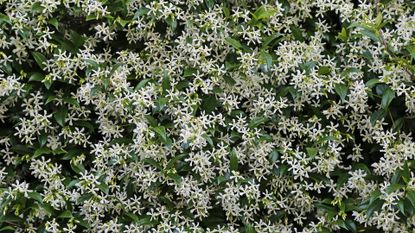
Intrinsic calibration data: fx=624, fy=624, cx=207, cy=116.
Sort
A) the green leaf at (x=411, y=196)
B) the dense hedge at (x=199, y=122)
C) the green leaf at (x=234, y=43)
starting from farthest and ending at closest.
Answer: the green leaf at (x=234, y=43) < the dense hedge at (x=199, y=122) < the green leaf at (x=411, y=196)

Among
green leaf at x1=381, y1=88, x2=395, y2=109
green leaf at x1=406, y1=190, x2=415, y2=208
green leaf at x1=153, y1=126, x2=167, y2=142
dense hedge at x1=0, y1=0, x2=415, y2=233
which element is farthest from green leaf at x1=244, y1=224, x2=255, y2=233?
green leaf at x1=381, y1=88, x2=395, y2=109

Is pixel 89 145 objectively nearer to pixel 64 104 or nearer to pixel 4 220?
pixel 64 104

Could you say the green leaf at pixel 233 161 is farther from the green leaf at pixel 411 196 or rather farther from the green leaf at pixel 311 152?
the green leaf at pixel 411 196

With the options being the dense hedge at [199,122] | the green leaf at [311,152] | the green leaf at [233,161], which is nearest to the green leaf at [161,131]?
the dense hedge at [199,122]

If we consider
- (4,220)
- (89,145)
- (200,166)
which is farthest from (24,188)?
(200,166)

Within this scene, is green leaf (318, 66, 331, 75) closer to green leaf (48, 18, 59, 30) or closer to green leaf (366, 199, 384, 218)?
green leaf (366, 199, 384, 218)

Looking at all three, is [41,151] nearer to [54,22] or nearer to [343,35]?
[54,22]

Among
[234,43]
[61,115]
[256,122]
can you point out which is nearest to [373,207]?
[256,122]
